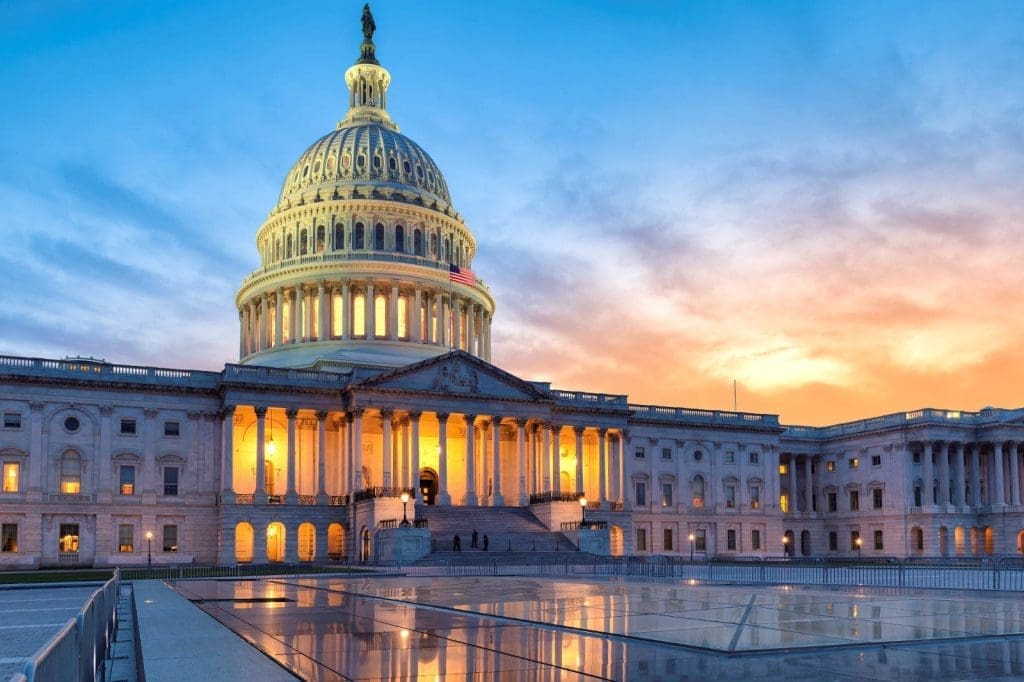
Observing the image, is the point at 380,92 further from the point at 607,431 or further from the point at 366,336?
the point at 607,431

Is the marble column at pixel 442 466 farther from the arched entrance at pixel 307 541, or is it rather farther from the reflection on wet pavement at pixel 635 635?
the reflection on wet pavement at pixel 635 635

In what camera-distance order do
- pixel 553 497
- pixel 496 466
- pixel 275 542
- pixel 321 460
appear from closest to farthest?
pixel 321 460 < pixel 553 497 < pixel 275 542 < pixel 496 466

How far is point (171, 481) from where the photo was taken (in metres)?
82.4

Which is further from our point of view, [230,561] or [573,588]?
[230,561]

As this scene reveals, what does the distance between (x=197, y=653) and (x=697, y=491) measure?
95.9 meters

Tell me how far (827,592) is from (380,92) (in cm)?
11111

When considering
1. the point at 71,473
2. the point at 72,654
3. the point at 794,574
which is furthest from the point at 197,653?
the point at 71,473

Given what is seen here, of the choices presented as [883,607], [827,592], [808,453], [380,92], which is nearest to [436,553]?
[827,592]

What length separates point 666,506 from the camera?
104 meters

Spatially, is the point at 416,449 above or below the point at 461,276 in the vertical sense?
below

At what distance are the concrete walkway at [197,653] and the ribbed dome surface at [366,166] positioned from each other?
96432 millimetres

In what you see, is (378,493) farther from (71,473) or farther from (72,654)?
(72,654)

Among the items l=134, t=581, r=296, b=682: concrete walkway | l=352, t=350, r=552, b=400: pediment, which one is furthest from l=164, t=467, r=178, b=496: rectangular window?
l=134, t=581, r=296, b=682: concrete walkway

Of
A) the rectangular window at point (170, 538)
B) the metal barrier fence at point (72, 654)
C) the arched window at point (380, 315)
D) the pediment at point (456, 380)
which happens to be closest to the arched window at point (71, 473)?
the rectangular window at point (170, 538)
